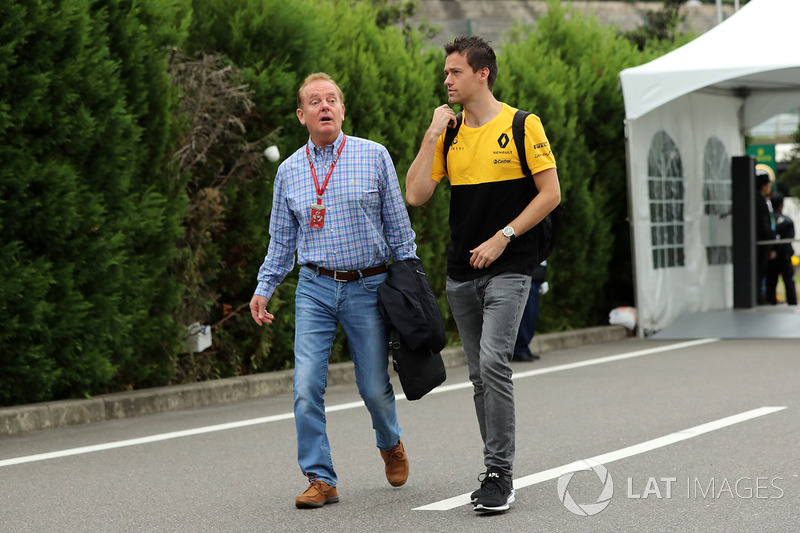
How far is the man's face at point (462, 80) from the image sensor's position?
5.75m

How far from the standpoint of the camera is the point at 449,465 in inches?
278

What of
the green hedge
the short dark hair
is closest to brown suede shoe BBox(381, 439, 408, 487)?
the short dark hair

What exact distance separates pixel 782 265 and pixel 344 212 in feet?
48.5

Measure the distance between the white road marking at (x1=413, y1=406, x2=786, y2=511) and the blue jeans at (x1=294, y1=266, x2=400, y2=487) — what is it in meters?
0.47

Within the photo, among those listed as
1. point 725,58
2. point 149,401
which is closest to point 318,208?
point 149,401

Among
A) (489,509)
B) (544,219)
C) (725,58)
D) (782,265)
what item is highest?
(725,58)

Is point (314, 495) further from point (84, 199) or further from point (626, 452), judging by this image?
point (84, 199)

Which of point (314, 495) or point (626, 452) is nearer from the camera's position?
point (314, 495)

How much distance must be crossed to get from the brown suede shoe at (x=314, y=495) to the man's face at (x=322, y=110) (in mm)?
1594

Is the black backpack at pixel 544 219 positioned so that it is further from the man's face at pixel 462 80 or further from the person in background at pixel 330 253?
the person in background at pixel 330 253

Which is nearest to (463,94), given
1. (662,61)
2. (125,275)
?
(125,275)

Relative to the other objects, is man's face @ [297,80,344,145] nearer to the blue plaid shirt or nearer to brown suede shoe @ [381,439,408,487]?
the blue plaid shirt

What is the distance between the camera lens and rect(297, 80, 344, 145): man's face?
5.98 m

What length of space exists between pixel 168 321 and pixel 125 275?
634 mm
